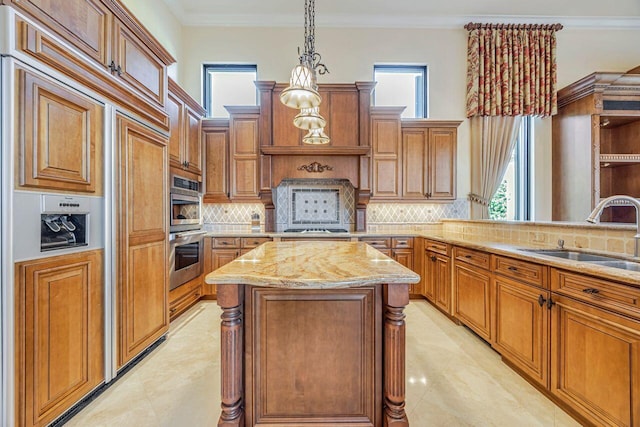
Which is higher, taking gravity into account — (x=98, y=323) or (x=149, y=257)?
(x=149, y=257)

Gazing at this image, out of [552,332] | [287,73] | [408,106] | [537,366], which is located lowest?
[537,366]

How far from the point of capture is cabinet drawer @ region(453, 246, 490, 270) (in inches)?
95.7

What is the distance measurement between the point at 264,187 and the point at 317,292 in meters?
2.69

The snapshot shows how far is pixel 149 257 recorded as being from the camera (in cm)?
226

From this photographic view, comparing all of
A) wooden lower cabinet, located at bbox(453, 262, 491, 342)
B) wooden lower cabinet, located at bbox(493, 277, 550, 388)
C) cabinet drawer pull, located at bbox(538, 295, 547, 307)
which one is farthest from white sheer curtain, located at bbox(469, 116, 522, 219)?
cabinet drawer pull, located at bbox(538, 295, 547, 307)

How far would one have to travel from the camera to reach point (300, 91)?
1.52m

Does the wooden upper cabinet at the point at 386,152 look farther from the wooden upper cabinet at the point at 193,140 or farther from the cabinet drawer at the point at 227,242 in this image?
the wooden upper cabinet at the point at 193,140

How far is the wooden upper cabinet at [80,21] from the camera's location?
142 centimetres

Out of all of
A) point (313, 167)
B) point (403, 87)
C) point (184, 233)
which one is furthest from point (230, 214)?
point (403, 87)

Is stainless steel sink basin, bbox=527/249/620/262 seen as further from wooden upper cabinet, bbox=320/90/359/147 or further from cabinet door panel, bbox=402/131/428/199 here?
wooden upper cabinet, bbox=320/90/359/147

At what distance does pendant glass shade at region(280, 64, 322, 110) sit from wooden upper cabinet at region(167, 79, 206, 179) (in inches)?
80.0

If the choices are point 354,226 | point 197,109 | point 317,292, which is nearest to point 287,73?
point 197,109

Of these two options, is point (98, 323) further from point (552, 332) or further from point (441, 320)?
point (441, 320)

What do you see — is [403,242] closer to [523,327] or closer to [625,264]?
[523,327]
